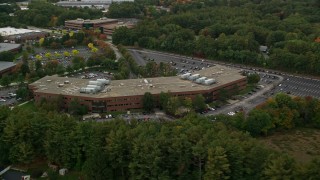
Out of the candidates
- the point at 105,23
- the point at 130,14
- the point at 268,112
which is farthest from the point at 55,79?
the point at 130,14

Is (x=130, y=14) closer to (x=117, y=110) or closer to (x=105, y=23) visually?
(x=105, y=23)

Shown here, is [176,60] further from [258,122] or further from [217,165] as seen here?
[217,165]

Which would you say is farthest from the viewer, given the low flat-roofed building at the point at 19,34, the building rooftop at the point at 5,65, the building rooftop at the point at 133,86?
the low flat-roofed building at the point at 19,34

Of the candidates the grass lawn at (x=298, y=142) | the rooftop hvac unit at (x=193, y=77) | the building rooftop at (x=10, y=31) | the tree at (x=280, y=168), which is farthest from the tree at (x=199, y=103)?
the building rooftop at (x=10, y=31)

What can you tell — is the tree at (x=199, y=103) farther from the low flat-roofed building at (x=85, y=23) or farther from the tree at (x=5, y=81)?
the low flat-roofed building at (x=85, y=23)

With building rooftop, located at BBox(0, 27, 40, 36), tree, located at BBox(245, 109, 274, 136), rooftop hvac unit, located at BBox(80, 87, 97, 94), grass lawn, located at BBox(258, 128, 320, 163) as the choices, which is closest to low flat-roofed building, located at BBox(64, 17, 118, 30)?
building rooftop, located at BBox(0, 27, 40, 36)

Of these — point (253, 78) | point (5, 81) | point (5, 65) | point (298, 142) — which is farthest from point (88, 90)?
point (298, 142)
